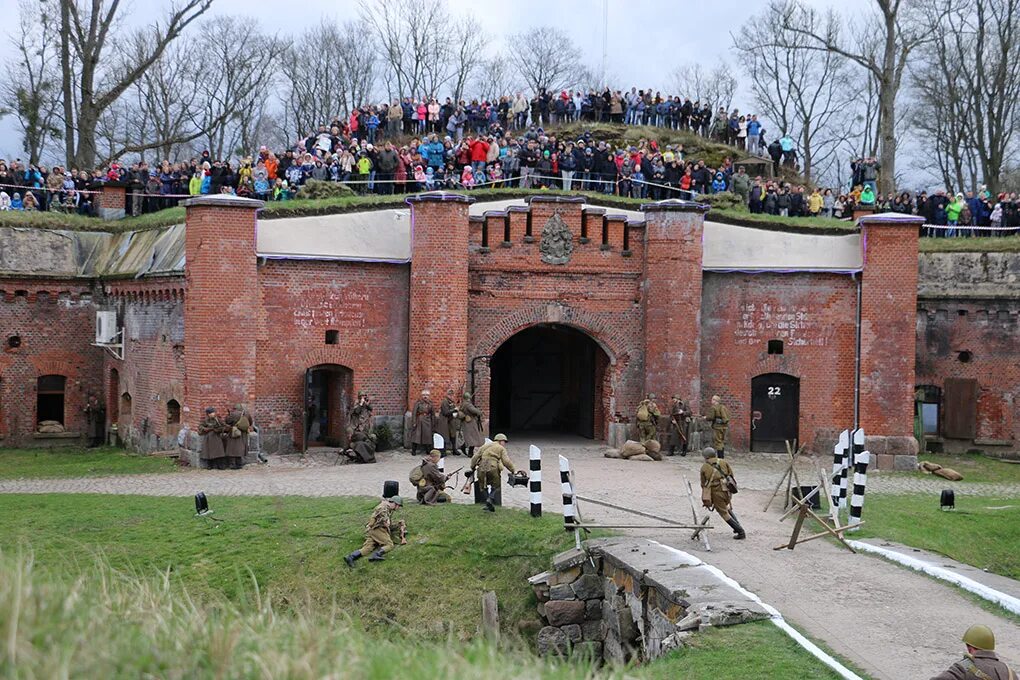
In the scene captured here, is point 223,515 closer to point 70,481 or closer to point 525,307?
point 70,481

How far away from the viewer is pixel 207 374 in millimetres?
22234

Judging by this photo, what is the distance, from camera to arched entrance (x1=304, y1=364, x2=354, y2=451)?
24031 millimetres

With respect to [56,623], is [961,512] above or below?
below

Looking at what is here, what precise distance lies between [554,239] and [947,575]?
43.8 ft

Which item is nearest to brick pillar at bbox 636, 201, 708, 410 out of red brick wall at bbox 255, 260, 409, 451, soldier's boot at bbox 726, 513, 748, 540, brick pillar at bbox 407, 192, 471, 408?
brick pillar at bbox 407, 192, 471, 408

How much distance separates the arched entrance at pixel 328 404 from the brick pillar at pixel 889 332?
1093cm

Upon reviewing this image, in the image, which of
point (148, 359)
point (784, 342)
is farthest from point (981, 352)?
point (148, 359)

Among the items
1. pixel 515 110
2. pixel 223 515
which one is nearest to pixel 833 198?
pixel 515 110

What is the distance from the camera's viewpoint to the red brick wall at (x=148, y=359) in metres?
23.3

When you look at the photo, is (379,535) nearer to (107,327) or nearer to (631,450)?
(631,450)

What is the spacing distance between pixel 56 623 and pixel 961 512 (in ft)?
52.1

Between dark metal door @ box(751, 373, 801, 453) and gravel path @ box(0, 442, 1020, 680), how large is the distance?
1040mm

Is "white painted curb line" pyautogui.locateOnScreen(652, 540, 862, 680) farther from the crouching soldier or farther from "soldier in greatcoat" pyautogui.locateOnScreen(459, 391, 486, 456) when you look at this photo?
"soldier in greatcoat" pyautogui.locateOnScreen(459, 391, 486, 456)

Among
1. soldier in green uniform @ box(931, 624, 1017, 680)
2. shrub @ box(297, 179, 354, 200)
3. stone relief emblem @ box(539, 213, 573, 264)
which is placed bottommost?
soldier in green uniform @ box(931, 624, 1017, 680)
